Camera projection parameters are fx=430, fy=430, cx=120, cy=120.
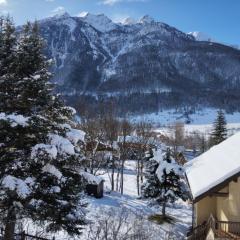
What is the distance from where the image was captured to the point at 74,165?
15820mm

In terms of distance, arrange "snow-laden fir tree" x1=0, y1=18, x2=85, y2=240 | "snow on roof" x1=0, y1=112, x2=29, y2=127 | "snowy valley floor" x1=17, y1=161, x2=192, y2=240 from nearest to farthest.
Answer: "snow on roof" x1=0, y1=112, x2=29, y2=127 → "snow-laden fir tree" x1=0, y1=18, x2=85, y2=240 → "snowy valley floor" x1=17, y1=161, x2=192, y2=240

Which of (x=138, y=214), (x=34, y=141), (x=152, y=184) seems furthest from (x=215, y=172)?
(x=152, y=184)

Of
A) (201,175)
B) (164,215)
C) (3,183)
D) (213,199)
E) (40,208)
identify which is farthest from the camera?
(164,215)

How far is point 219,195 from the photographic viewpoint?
19297 mm

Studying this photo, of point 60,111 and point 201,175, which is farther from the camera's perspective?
point 201,175

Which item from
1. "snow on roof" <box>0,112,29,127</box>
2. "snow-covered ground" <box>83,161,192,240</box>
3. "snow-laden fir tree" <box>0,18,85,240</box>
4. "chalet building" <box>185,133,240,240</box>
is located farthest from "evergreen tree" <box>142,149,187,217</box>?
"snow on roof" <box>0,112,29,127</box>

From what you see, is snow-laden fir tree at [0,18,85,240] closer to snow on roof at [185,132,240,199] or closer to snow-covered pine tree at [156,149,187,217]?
snow on roof at [185,132,240,199]

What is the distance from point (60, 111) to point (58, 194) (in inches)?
120

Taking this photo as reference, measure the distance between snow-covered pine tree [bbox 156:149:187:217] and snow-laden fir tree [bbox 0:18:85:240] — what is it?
57.0 ft

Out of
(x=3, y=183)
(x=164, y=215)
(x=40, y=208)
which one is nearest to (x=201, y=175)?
(x=40, y=208)

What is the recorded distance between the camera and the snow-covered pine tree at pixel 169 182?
3291 cm

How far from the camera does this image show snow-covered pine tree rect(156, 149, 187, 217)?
1296 inches

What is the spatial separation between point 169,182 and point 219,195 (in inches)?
571

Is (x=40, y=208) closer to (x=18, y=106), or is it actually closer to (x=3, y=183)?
(x=3, y=183)
